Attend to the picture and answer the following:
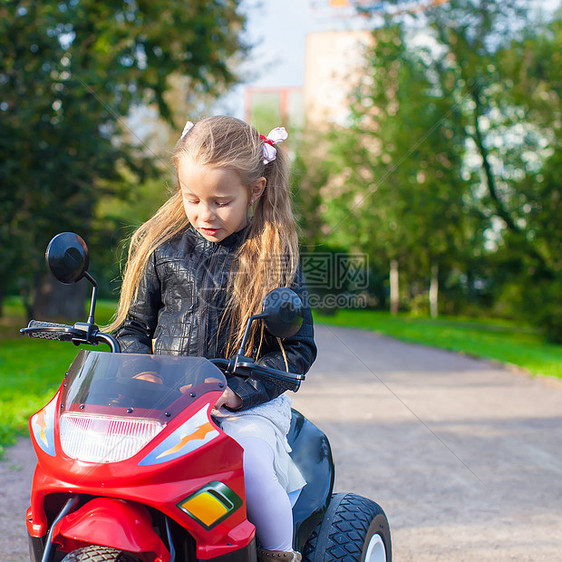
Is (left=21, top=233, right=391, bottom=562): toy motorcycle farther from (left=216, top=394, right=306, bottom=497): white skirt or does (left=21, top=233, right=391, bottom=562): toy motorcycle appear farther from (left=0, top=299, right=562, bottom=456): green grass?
(left=0, top=299, right=562, bottom=456): green grass

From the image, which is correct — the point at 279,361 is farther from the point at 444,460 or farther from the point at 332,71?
the point at 332,71

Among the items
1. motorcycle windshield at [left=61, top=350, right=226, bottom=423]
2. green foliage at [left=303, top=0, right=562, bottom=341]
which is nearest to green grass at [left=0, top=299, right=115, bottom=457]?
motorcycle windshield at [left=61, top=350, right=226, bottom=423]

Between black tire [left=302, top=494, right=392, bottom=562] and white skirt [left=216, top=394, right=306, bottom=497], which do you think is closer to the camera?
white skirt [left=216, top=394, right=306, bottom=497]

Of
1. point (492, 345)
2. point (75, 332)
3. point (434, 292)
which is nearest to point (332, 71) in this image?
point (434, 292)

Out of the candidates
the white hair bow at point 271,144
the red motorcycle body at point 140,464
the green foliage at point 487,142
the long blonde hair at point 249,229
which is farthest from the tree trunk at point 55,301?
the red motorcycle body at point 140,464

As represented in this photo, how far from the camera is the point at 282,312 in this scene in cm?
167

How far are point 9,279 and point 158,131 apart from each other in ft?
66.2

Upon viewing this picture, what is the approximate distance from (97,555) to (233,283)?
932 millimetres

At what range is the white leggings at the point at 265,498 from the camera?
179 cm

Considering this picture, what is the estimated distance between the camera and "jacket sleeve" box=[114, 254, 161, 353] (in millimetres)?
2301

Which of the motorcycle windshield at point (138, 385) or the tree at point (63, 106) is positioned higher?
the tree at point (63, 106)

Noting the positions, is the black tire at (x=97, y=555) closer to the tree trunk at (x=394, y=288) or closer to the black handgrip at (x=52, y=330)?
the black handgrip at (x=52, y=330)

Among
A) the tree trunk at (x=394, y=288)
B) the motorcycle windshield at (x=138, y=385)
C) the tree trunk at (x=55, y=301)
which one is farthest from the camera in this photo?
the tree trunk at (x=394, y=288)

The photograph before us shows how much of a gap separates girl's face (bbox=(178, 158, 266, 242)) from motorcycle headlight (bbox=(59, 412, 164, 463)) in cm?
76
